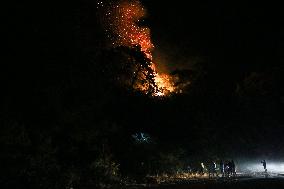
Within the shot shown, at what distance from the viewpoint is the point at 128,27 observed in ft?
106

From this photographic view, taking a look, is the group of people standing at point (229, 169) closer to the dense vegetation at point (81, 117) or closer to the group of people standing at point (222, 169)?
the group of people standing at point (222, 169)

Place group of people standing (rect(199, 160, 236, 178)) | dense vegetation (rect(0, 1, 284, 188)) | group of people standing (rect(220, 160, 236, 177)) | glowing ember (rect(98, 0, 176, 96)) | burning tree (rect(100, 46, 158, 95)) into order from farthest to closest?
1. glowing ember (rect(98, 0, 176, 96))
2. group of people standing (rect(199, 160, 236, 178))
3. group of people standing (rect(220, 160, 236, 177))
4. burning tree (rect(100, 46, 158, 95))
5. dense vegetation (rect(0, 1, 284, 188))

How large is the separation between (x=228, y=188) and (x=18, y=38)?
9.75 meters

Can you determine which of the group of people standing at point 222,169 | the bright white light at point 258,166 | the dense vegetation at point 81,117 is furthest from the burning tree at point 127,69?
the bright white light at point 258,166

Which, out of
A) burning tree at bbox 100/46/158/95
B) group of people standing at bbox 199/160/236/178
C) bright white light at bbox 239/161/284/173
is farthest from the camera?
bright white light at bbox 239/161/284/173

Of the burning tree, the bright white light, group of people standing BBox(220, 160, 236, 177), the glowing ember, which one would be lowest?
group of people standing BBox(220, 160, 236, 177)

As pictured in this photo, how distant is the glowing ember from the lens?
3075 cm

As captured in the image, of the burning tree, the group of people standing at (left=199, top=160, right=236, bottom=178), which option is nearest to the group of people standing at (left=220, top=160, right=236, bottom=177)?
the group of people standing at (left=199, top=160, right=236, bottom=178)

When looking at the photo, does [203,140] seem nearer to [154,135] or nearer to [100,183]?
[154,135]

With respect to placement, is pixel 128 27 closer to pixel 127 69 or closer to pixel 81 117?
pixel 127 69

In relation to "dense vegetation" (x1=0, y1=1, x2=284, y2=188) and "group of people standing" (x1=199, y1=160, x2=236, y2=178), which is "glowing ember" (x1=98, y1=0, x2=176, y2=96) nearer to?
"dense vegetation" (x1=0, y1=1, x2=284, y2=188)

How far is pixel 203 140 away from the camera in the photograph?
24688 mm

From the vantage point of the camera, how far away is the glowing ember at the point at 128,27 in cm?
3075

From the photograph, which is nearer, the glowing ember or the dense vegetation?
the dense vegetation
